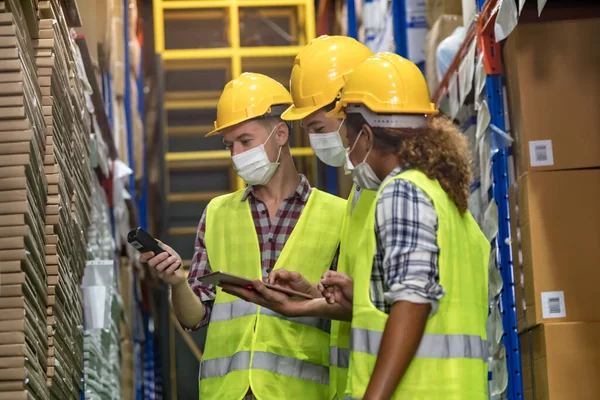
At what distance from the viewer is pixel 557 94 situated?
4977mm

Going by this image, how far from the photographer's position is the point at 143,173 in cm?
1100

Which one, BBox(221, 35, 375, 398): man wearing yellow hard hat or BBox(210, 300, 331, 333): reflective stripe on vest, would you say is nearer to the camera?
BBox(221, 35, 375, 398): man wearing yellow hard hat

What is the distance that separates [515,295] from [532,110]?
0.89 m

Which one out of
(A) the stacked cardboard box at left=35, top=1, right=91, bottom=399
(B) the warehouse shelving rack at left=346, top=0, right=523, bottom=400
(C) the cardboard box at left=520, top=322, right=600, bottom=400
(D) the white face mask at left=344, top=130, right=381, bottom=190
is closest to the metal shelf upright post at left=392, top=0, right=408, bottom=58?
(B) the warehouse shelving rack at left=346, top=0, right=523, bottom=400

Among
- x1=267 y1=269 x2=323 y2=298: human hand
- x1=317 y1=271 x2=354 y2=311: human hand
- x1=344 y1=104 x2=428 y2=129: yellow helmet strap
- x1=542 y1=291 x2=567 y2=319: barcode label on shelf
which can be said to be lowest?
x1=317 y1=271 x2=354 y2=311: human hand

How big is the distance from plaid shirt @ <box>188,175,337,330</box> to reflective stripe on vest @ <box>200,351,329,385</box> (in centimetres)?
26

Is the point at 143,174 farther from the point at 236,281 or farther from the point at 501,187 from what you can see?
the point at 236,281

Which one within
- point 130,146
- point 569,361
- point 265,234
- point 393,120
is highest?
point 130,146

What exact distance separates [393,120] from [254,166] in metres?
1.08

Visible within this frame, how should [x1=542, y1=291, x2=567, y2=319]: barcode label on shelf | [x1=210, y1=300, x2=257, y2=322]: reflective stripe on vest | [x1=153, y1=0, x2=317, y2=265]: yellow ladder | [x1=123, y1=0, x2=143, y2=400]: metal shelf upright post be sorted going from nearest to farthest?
[x1=210, y1=300, x2=257, y2=322]: reflective stripe on vest < [x1=542, y1=291, x2=567, y2=319]: barcode label on shelf < [x1=123, y1=0, x2=143, y2=400]: metal shelf upright post < [x1=153, y1=0, x2=317, y2=265]: yellow ladder

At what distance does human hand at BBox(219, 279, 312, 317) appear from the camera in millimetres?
3740

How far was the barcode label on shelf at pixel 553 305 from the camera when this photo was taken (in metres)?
4.74

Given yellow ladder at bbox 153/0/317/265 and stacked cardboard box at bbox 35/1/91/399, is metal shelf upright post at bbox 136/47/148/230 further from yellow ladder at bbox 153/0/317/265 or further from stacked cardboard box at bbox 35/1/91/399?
stacked cardboard box at bbox 35/1/91/399

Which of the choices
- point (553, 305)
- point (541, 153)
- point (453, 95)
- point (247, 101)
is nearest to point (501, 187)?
point (541, 153)
